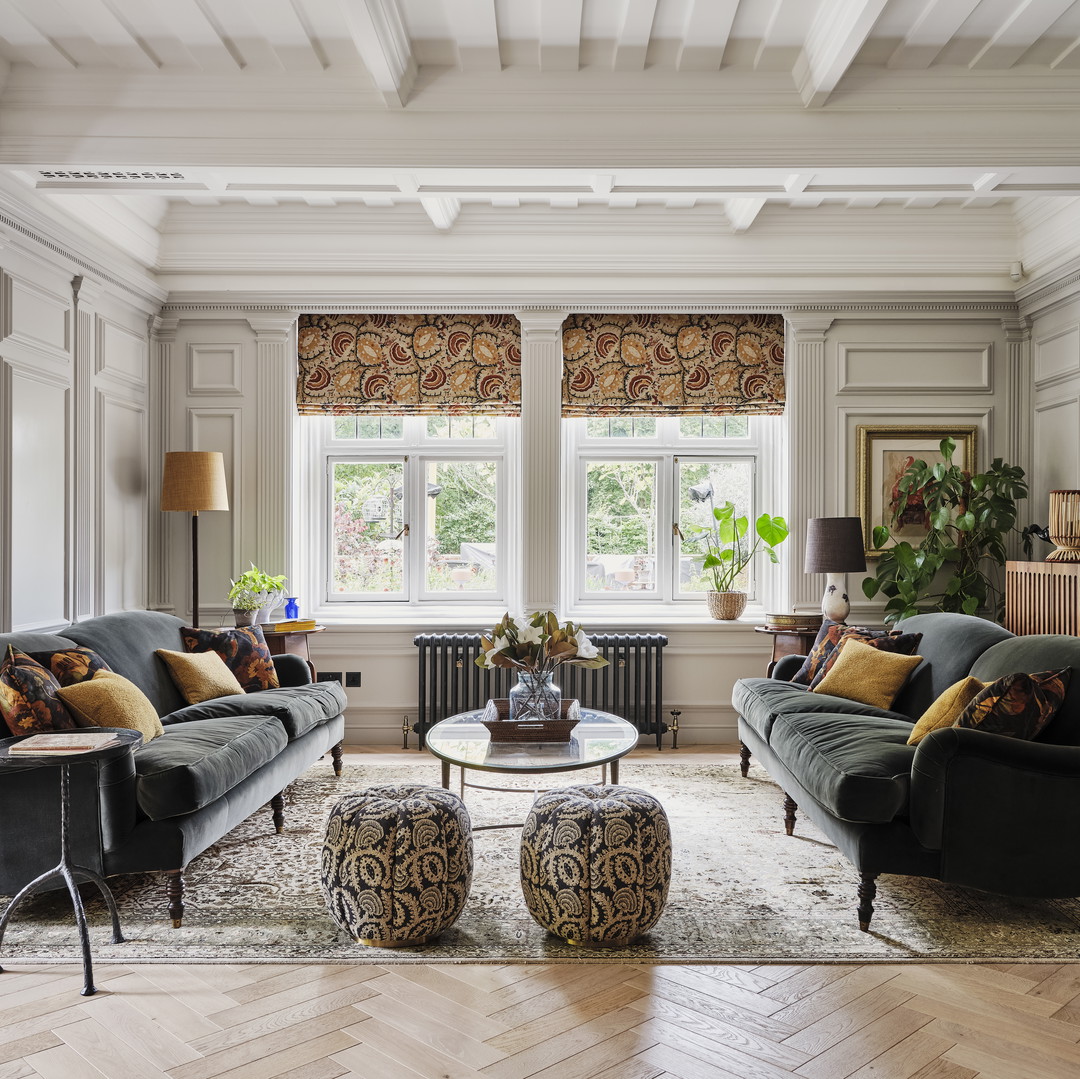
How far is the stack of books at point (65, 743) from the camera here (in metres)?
2.22

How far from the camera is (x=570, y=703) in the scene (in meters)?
3.48

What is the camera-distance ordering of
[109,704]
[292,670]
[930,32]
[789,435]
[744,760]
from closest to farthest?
[109,704] < [930,32] < [292,670] < [744,760] < [789,435]

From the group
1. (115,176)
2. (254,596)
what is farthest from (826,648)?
(115,176)

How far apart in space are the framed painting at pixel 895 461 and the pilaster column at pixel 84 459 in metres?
4.23

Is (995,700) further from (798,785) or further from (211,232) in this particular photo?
(211,232)

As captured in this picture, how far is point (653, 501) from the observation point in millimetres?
5328

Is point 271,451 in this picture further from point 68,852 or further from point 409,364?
point 68,852

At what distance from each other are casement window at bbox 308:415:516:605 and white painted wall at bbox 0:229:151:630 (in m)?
1.09

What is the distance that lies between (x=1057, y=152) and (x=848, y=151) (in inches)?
31.1

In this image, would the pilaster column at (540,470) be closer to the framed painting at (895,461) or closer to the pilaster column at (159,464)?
the framed painting at (895,461)

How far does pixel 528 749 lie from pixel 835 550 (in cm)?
225

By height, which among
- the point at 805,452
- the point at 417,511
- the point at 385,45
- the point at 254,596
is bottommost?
the point at 254,596

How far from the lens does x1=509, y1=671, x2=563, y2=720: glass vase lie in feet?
11.0

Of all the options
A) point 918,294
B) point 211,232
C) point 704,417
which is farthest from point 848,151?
point 211,232
